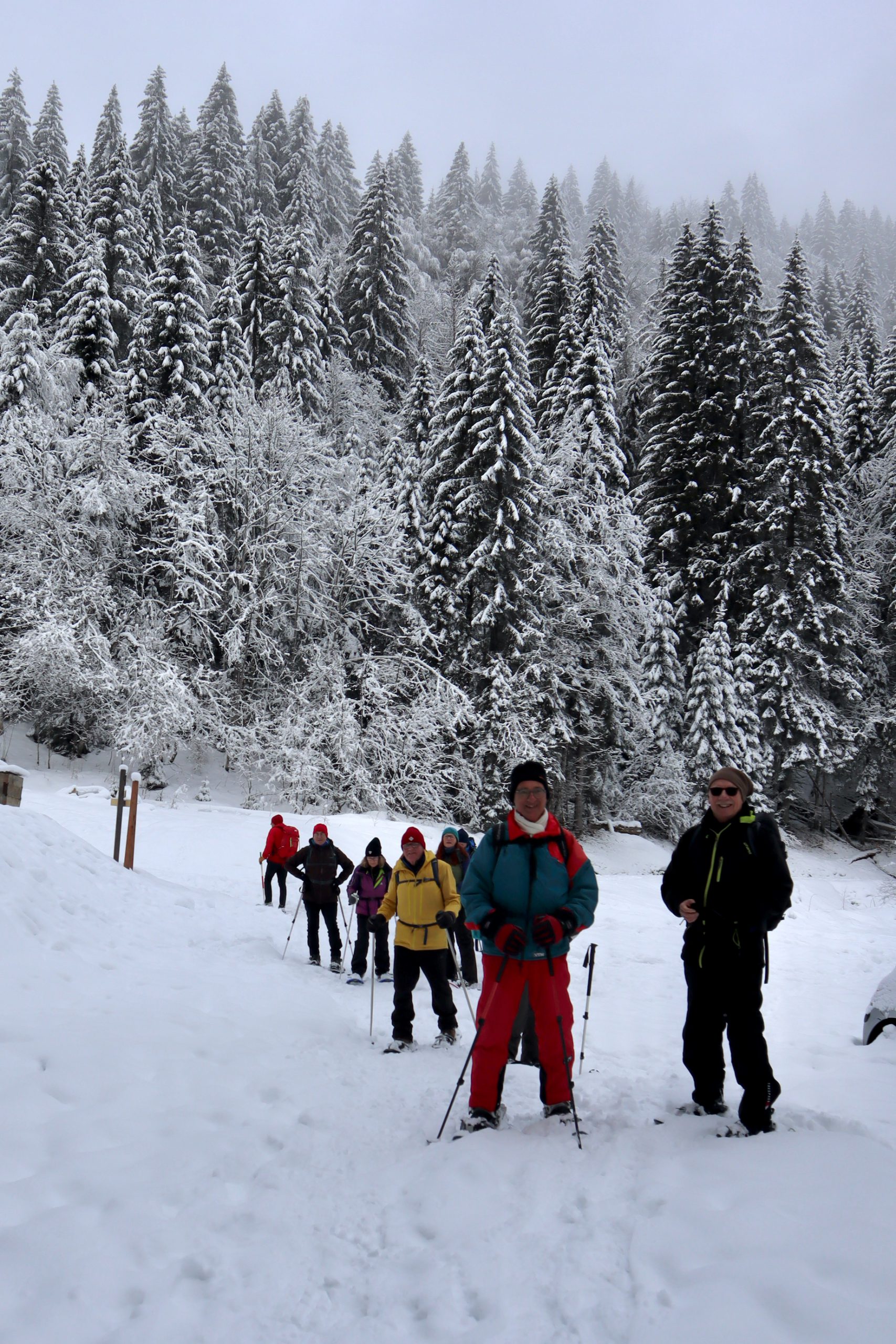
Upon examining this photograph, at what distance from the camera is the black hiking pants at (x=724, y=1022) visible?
3873 mm

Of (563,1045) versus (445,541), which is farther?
(445,541)

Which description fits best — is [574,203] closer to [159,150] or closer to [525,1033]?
[159,150]

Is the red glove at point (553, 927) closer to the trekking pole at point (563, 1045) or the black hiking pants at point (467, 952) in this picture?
the trekking pole at point (563, 1045)

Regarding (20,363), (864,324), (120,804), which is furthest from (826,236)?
(120,804)

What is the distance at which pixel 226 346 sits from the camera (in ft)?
87.1

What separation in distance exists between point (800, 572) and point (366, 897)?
20426mm

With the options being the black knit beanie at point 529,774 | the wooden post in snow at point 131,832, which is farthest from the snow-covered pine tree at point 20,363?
the black knit beanie at point 529,774

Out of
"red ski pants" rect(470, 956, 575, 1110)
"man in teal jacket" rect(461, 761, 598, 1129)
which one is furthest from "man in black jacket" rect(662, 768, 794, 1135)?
"red ski pants" rect(470, 956, 575, 1110)

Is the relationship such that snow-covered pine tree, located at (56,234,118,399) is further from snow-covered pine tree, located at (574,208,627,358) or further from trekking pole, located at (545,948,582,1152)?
trekking pole, located at (545,948,582,1152)

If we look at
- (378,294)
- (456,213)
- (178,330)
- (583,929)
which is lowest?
(583,929)

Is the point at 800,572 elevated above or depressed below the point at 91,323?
below

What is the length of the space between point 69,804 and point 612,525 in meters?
16.7

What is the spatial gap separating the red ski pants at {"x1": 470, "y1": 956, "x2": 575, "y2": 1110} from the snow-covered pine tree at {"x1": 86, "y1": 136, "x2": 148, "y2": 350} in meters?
27.3

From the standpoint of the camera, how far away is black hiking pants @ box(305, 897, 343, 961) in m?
9.04
